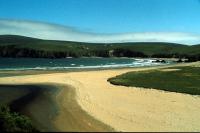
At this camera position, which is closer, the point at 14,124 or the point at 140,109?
the point at 14,124

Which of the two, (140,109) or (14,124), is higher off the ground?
(14,124)

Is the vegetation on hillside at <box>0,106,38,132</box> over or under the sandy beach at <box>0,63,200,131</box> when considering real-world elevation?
over

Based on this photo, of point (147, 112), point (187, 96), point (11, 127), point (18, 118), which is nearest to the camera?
point (11, 127)

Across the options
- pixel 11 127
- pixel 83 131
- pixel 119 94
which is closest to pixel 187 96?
pixel 119 94

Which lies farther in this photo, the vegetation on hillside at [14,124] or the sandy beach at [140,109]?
the sandy beach at [140,109]

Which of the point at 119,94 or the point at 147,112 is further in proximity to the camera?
the point at 119,94

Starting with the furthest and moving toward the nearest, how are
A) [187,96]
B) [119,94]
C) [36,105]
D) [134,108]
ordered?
[119,94], [187,96], [36,105], [134,108]

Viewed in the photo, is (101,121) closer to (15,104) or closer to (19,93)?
(15,104)

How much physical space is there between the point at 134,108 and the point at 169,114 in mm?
3485

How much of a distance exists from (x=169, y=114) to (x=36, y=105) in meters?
11.0

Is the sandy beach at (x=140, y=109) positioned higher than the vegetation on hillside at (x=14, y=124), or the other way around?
the vegetation on hillside at (x=14, y=124)

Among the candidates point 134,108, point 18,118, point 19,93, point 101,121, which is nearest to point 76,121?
point 101,121

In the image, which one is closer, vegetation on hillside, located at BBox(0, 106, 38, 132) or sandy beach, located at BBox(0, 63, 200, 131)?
vegetation on hillside, located at BBox(0, 106, 38, 132)

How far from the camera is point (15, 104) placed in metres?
34.1
